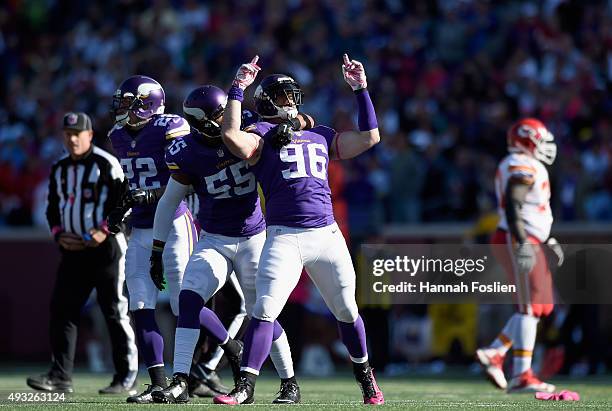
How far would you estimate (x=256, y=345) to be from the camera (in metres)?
7.29

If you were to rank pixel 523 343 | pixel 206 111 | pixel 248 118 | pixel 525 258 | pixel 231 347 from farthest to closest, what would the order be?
pixel 525 258, pixel 523 343, pixel 231 347, pixel 248 118, pixel 206 111

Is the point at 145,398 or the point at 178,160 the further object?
the point at 145,398

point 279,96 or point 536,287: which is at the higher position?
point 279,96

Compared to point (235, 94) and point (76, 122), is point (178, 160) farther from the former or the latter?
point (76, 122)

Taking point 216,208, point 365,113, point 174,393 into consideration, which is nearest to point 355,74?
point 365,113

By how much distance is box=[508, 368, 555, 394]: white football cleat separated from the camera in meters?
9.27

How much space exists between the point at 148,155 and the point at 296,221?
1.49 meters

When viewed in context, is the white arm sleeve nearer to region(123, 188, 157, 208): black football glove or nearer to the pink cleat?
region(123, 188, 157, 208): black football glove

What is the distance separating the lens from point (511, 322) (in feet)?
31.6

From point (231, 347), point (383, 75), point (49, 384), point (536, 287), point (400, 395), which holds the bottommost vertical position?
point (400, 395)

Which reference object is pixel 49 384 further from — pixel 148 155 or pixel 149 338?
pixel 148 155

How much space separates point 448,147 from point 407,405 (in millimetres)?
6743

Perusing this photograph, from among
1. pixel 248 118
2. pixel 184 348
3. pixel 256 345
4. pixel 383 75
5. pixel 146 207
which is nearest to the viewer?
pixel 256 345

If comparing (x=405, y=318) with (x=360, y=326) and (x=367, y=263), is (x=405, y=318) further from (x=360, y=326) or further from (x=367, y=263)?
(x=360, y=326)
